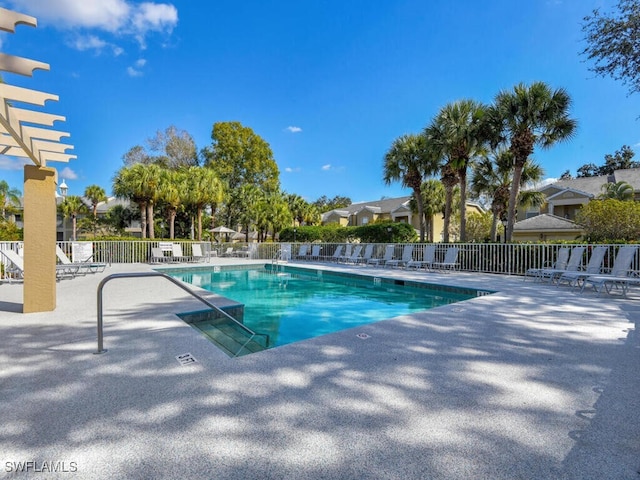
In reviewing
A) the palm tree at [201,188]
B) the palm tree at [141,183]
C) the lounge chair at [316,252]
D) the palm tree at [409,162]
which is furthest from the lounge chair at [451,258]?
the palm tree at [141,183]

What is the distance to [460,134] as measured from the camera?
49.4 feet

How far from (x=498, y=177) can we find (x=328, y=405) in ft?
62.7

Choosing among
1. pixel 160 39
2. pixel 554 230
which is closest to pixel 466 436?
pixel 160 39

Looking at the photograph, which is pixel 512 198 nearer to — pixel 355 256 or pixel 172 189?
pixel 355 256

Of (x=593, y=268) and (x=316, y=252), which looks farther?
(x=316, y=252)

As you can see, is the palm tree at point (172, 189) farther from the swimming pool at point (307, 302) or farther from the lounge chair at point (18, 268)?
the lounge chair at point (18, 268)

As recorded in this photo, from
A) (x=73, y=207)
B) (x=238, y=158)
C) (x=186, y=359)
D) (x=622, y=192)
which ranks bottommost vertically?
(x=186, y=359)

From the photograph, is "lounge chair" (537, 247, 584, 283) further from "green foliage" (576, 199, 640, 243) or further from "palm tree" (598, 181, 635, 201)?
"palm tree" (598, 181, 635, 201)

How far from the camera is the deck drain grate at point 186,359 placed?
3.08 metres

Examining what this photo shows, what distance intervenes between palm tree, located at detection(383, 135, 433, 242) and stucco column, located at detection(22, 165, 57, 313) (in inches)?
630

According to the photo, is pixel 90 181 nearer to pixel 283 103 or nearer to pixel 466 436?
pixel 283 103

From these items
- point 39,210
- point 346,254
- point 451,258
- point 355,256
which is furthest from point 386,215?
point 39,210

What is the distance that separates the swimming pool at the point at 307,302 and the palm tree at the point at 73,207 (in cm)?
2863

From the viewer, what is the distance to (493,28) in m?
11.7
